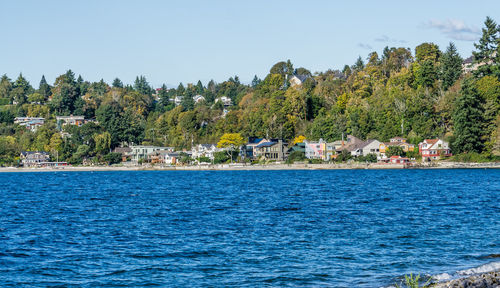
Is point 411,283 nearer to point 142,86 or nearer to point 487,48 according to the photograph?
point 487,48

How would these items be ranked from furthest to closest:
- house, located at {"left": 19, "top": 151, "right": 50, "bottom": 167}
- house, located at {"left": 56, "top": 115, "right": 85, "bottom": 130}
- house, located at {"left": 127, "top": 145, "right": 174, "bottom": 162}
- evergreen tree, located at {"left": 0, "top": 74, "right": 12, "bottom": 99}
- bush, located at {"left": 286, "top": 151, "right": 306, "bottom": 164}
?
evergreen tree, located at {"left": 0, "top": 74, "right": 12, "bottom": 99} < house, located at {"left": 56, "top": 115, "right": 85, "bottom": 130} < house, located at {"left": 127, "top": 145, "right": 174, "bottom": 162} < house, located at {"left": 19, "top": 151, "right": 50, "bottom": 167} < bush, located at {"left": 286, "top": 151, "right": 306, "bottom": 164}

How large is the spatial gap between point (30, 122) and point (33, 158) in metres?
27.0

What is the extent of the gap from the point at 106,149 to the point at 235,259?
365 ft

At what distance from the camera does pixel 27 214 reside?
1281 inches

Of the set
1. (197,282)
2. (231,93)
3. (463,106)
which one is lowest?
(197,282)

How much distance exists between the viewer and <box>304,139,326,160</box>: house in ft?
331

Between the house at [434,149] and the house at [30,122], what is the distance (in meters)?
98.8

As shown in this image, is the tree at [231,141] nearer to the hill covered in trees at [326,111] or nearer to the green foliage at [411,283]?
the hill covered in trees at [326,111]

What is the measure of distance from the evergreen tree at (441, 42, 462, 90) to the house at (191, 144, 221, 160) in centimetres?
4476

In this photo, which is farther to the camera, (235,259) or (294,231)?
(294,231)

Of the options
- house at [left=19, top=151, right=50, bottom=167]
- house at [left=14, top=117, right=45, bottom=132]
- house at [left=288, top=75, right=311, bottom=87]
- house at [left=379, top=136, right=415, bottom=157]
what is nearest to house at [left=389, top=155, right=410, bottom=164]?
house at [left=379, top=136, right=415, bottom=157]

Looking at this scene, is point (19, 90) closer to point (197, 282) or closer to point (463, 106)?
point (463, 106)

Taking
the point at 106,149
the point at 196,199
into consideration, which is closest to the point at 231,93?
the point at 106,149

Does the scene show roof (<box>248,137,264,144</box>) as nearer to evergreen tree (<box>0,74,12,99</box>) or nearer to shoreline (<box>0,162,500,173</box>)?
shoreline (<box>0,162,500,173</box>)
